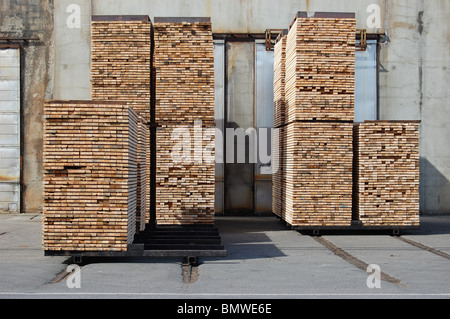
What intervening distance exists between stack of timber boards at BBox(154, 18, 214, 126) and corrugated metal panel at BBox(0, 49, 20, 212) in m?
7.59

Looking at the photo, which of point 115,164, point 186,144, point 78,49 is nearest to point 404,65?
point 186,144

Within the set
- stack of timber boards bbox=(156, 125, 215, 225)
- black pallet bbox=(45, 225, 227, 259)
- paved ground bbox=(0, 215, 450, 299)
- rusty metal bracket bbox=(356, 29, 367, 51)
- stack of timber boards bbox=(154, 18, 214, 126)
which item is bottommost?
paved ground bbox=(0, 215, 450, 299)

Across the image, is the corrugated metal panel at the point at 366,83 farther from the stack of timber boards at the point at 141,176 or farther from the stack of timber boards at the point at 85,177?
the stack of timber boards at the point at 85,177

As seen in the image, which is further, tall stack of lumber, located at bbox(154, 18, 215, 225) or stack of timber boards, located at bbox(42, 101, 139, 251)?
tall stack of lumber, located at bbox(154, 18, 215, 225)

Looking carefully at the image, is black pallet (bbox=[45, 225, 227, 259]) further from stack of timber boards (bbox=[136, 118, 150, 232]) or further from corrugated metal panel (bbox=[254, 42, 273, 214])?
corrugated metal panel (bbox=[254, 42, 273, 214])

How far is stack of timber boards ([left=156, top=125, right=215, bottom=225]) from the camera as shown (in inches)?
445

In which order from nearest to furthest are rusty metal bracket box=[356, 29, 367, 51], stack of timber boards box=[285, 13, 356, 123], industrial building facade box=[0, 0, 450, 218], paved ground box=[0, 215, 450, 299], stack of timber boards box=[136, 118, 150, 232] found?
paved ground box=[0, 215, 450, 299] < stack of timber boards box=[136, 118, 150, 232] < stack of timber boards box=[285, 13, 356, 123] < rusty metal bracket box=[356, 29, 367, 51] < industrial building facade box=[0, 0, 450, 218]

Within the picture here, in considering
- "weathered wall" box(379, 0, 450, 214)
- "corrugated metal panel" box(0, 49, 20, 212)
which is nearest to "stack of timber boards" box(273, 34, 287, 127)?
"weathered wall" box(379, 0, 450, 214)

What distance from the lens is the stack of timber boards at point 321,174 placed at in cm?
1213

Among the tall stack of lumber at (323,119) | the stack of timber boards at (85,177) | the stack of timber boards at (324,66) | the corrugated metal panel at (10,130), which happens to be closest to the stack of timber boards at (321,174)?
the tall stack of lumber at (323,119)

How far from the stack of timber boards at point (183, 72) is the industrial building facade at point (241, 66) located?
5433mm

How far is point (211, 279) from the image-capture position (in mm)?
7488

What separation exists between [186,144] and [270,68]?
6.41m

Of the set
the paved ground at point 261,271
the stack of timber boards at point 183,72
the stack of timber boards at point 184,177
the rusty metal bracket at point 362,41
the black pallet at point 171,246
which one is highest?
the rusty metal bracket at point 362,41
